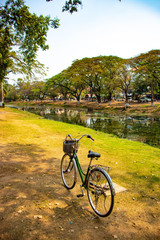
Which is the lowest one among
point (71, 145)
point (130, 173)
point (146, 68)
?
point (130, 173)

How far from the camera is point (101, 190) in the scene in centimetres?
342

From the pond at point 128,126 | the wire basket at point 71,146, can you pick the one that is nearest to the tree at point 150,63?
the pond at point 128,126

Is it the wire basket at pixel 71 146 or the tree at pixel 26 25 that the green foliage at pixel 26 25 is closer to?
the tree at pixel 26 25

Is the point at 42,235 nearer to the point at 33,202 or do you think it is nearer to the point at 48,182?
the point at 33,202

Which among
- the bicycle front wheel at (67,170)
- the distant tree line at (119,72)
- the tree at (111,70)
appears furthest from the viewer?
the tree at (111,70)

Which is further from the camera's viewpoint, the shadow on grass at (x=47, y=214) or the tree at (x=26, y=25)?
the tree at (x=26, y=25)

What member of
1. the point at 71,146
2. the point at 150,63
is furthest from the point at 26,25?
the point at 150,63

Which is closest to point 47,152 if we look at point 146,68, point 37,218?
point 37,218

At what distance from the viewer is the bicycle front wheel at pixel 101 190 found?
3.20 meters

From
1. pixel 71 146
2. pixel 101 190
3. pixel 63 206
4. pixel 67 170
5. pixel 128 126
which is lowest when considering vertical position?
pixel 128 126

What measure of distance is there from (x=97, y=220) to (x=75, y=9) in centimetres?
858

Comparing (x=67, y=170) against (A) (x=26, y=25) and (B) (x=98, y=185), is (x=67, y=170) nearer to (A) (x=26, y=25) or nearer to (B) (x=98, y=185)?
(B) (x=98, y=185)

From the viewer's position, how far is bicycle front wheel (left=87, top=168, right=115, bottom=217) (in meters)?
3.20

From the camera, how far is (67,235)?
2955mm
